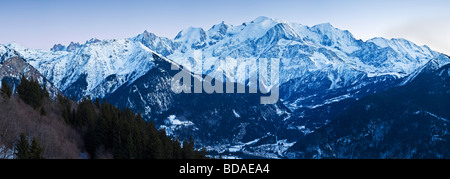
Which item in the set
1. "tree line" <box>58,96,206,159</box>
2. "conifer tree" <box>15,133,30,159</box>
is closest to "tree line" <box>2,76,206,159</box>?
"tree line" <box>58,96,206,159</box>

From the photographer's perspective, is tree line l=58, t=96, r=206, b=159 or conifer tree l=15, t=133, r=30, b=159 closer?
conifer tree l=15, t=133, r=30, b=159

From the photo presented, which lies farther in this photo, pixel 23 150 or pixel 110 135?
pixel 110 135

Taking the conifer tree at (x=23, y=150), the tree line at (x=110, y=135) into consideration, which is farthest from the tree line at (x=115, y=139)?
the conifer tree at (x=23, y=150)

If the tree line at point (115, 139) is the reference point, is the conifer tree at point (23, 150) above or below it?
below

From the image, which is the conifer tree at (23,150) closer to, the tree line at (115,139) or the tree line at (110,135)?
the tree line at (115,139)

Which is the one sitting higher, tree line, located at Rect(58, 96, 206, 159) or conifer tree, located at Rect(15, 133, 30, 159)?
tree line, located at Rect(58, 96, 206, 159)

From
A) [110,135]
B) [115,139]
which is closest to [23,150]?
[115,139]

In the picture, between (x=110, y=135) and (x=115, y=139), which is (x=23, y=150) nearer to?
(x=115, y=139)

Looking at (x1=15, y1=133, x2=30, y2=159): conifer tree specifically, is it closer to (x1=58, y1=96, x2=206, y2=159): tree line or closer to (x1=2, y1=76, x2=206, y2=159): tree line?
(x1=58, y1=96, x2=206, y2=159): tree line

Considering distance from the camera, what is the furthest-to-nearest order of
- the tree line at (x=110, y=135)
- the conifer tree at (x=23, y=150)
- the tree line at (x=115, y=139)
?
the tree line at (x=110, y=135)
the tree line at (x=115, y=139)
the conifer tree at (x=23, y=150)
